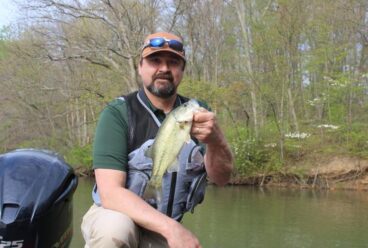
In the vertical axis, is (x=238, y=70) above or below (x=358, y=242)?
above

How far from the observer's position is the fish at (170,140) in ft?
7.84

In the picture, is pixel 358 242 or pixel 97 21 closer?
pixel 358 242

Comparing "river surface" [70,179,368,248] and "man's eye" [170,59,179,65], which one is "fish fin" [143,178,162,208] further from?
"river surface" [70,179,368,248]

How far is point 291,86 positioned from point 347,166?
18.2ft

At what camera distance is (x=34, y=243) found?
2.43 metres

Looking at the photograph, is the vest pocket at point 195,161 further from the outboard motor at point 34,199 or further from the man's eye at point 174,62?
the outboard motor at point 34,199

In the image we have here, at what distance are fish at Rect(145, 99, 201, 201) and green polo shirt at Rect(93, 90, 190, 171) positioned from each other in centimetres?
15

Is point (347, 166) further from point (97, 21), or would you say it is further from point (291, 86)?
point (97, 21)

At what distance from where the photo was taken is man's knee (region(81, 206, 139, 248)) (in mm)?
2328

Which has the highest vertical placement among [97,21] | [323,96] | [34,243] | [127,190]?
[97,21]

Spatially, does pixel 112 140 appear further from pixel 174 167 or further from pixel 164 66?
pixel 164 66

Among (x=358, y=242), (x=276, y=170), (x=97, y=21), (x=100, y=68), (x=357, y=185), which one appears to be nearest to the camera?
(x=358, y=242)

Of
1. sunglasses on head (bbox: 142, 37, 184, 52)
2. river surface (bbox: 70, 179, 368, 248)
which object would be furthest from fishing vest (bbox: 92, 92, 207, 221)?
river surface (bbox: 70, 179, 368, 248)

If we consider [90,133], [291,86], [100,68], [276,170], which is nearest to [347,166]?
[276,170]
